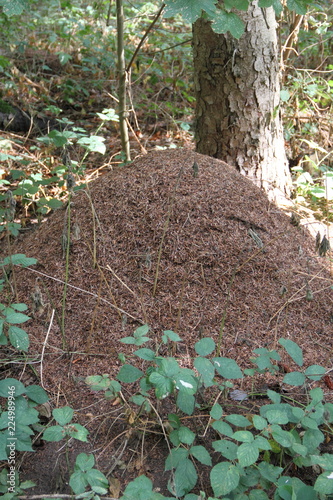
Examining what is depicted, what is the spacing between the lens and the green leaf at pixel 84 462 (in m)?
1.51

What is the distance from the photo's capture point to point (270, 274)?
239cm

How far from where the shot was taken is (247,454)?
145 centimetres

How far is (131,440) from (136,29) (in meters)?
6.60

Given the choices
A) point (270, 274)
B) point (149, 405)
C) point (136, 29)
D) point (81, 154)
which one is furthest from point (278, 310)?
point (136, 29)

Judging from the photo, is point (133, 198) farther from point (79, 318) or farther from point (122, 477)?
point (122, 477)

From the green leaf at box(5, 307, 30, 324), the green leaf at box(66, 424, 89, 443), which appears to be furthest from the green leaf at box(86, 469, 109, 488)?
the green leaf at box(5, 307, 30, 324)

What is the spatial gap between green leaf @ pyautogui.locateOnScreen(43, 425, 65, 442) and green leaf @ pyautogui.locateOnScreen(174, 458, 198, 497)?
40cm

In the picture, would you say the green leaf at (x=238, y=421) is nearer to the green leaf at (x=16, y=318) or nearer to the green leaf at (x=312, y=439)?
the green leaf at (x=312, y=439)

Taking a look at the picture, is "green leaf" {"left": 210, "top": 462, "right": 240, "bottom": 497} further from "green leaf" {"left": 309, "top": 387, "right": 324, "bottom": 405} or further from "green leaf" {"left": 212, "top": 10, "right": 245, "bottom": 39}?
"green leaf" {"left": 212, "top": 10, "right": 245, "bottom": 39}

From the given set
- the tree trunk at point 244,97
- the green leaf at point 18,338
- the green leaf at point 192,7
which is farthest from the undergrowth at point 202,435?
the tree trunk at point 244,97

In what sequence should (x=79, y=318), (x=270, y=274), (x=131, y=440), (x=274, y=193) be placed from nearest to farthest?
(x=131, y=440) < (x=79, y=318) < (x=270, y=274) < (x=274, y=193)

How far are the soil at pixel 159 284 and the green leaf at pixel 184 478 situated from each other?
178 mm

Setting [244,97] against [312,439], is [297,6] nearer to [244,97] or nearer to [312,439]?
[244,97]

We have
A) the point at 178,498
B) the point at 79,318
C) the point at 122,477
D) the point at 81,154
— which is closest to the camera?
the point at 178,498
